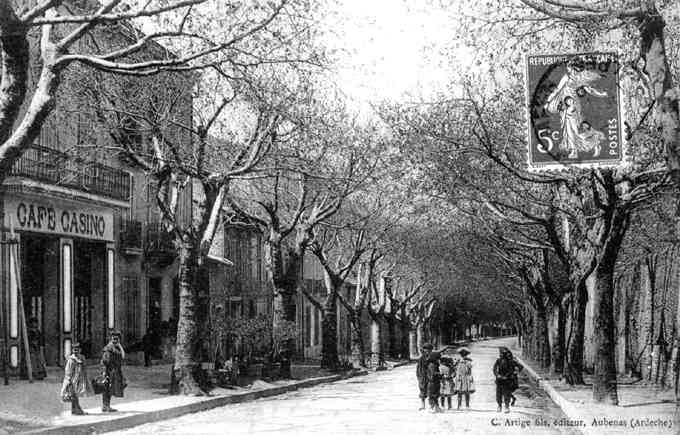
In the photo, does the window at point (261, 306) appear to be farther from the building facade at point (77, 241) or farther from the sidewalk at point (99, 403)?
the sidewalk at point (99, 403)

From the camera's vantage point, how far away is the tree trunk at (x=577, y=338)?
76.7 feet

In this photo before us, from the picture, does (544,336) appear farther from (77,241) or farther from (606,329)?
(77,241)

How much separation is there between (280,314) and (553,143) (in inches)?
578

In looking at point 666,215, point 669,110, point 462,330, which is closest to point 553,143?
point 669,110

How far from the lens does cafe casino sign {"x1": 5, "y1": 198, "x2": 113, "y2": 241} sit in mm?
21594

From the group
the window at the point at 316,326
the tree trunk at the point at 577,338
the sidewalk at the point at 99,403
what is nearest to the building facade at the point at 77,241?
the sidewalk at the point at 99,403

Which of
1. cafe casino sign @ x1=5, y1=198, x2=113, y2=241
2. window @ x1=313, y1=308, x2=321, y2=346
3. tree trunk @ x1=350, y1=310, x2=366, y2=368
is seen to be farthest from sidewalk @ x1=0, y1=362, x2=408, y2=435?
window @ x1=313, y1=308, x2=321, y2=346

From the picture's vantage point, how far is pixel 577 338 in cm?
2386

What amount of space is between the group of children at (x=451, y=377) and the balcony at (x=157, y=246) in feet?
48.5

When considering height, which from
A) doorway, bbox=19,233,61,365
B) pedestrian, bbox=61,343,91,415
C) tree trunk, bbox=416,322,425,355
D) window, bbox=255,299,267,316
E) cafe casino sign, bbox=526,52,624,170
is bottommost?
tree trunk, bbox=416,322,425,355

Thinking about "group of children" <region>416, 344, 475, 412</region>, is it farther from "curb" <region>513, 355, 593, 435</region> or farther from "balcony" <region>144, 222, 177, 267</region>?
"balcony" <region>144, 222, 177, 267</region>

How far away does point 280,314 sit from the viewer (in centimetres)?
2892

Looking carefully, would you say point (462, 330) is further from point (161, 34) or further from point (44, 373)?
point (161, 34)

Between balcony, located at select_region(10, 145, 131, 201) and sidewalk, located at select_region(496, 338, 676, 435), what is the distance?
11738mm
